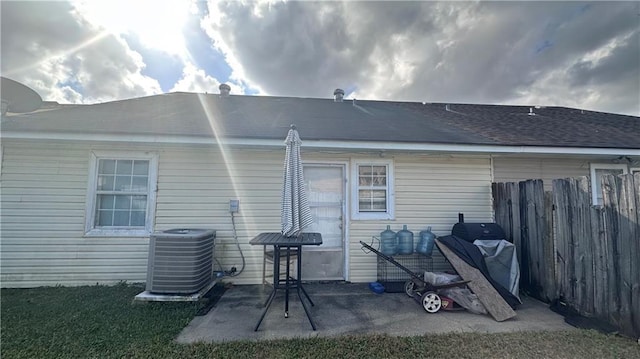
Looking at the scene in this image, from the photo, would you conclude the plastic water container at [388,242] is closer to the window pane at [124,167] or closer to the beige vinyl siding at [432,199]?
the beige vinyl siding at [432,199]

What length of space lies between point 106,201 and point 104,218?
1.07 ft

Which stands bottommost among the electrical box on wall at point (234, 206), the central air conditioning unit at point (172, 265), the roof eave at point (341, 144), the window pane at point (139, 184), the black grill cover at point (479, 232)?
the central air conditioning unit at point (172, 265)

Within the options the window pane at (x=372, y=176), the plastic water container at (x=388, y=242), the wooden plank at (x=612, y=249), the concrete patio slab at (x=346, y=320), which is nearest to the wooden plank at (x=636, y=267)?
the wooden plank at (x=612, y=249)

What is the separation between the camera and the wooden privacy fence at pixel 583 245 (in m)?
2.86

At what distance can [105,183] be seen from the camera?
4.68m

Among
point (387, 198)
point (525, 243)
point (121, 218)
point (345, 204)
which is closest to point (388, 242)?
point (387, 198)

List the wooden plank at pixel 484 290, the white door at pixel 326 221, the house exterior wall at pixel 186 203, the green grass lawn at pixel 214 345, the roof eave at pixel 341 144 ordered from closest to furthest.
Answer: the green grass lawn at pixel 214 345 → the wooden plank at pixel 484 290 → the roof eave at pixel 341 144 → the house exterior wall at pixel 186 203 → the white door at pixel 326 221

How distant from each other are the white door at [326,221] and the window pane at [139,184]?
311cm

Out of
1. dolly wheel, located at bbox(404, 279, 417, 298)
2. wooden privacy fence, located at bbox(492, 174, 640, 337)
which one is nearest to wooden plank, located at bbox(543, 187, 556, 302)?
wooden privacy fence, located at bbox(492, 174, 640, 337)

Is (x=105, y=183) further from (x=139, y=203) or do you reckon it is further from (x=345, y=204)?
(x=345, y=204)

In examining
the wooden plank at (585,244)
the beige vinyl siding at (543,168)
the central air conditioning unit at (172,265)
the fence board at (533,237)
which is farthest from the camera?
the beige vinyl siding at (543,168)

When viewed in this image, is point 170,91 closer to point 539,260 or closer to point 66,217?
point 66,217

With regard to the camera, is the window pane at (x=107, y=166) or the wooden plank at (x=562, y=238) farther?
the window pane at (x=107, y=166)

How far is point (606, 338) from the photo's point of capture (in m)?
2.80
